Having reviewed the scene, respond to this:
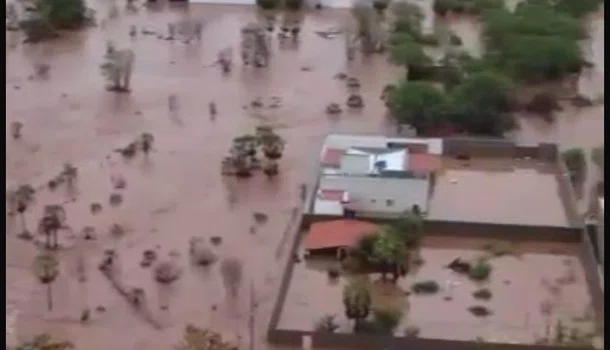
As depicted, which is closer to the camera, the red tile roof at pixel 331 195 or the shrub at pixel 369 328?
the shrub at pixel 369 328

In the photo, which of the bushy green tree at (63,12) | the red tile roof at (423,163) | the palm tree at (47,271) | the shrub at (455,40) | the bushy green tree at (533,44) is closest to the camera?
the palm tree at (47,271)

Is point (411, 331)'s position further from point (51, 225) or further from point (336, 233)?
point (51, 225)

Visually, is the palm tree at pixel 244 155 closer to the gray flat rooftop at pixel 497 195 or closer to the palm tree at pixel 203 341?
the gray flat rooftop at pixel 497 195

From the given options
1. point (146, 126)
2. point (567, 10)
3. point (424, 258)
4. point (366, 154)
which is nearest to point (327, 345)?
point (424, 258)

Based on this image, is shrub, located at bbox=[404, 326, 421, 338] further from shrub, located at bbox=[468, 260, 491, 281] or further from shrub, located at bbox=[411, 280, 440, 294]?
shrub, located at bbox=[468, 260, 491, 281]

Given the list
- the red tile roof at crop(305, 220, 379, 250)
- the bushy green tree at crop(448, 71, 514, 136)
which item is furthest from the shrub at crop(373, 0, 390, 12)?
the red tile roof at crop(305, 220, 379, 250)

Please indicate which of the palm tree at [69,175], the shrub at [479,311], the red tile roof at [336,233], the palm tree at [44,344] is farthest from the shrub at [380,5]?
the palm tree at [44,344]
